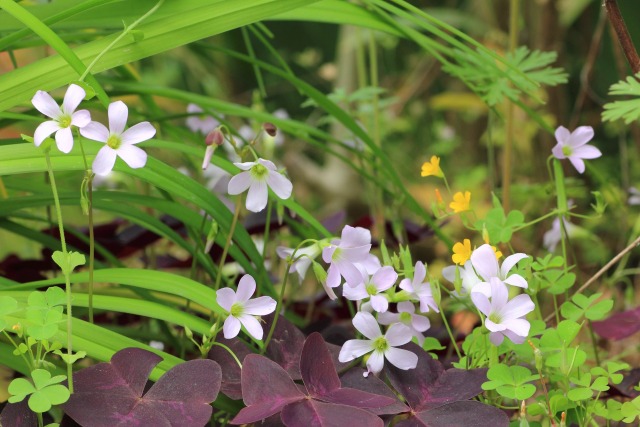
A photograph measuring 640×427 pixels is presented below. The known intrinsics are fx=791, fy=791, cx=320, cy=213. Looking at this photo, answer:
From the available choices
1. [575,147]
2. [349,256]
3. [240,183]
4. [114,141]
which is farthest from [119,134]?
[575,147]

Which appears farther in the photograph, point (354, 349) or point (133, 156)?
point (354, 349)

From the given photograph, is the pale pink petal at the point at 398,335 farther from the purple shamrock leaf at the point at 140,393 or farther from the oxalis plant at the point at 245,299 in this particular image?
the purple shamrock leaf at the point at 140,393

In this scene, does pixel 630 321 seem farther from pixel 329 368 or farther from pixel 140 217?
pixel 140 217

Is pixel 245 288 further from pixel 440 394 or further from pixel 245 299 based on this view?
pixel 440 394

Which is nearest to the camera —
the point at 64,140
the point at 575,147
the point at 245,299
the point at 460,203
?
the point at 64,140

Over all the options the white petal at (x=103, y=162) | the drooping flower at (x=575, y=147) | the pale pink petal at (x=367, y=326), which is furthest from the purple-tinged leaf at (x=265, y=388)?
the drooping flower at (x=575, y=147)

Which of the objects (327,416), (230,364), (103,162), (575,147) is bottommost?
(327,416)
